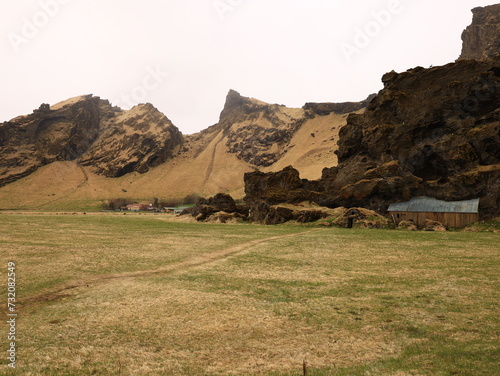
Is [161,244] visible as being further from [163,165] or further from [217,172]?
[163,165]

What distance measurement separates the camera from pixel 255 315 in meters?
11.8

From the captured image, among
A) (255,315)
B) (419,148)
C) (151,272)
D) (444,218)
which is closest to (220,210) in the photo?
(419,148)

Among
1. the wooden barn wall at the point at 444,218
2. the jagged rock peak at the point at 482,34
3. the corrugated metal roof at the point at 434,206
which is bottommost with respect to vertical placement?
the wooden barn wall at the point at 444,218

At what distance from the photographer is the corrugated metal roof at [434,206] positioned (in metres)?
44.2

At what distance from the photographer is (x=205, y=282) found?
54.5 feet

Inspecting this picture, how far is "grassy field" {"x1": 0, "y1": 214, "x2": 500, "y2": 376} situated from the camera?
26.9 feet

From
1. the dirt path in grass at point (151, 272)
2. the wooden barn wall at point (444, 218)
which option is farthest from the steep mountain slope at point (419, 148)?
the dirt path in grass at point (151, 272)

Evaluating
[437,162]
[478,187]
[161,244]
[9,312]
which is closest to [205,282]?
[9,312]

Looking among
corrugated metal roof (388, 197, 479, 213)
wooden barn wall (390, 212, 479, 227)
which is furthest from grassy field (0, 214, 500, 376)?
corrugated metal roof (388, 197, 479, 213)

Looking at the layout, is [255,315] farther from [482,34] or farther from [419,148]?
[482,34]

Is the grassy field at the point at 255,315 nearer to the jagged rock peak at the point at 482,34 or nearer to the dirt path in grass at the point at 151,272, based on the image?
the dirt path in grass at the point at 151,272

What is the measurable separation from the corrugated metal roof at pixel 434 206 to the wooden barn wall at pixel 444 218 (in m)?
0.59

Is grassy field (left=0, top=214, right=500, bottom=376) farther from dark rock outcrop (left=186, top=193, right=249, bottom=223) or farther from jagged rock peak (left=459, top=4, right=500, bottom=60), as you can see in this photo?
jagged rock peak (left=459, top=4, right=500, bottom=60)

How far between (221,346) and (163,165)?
199m
